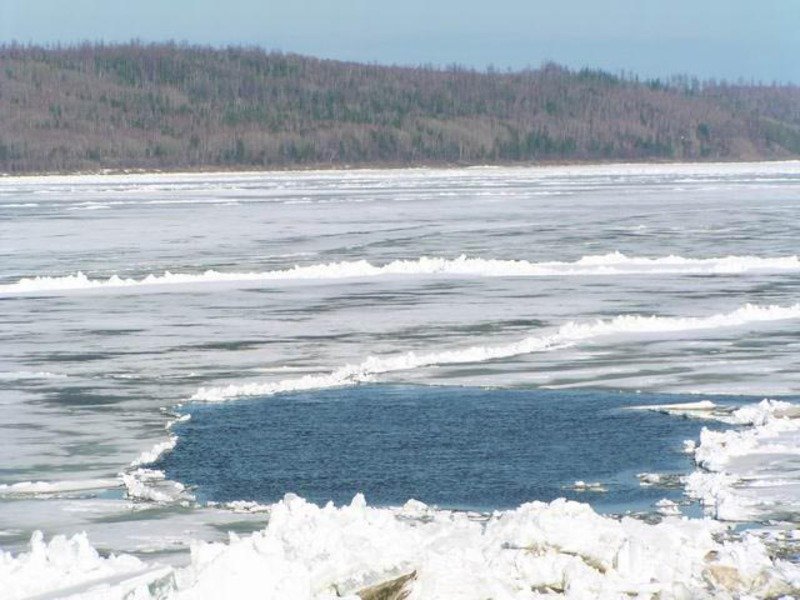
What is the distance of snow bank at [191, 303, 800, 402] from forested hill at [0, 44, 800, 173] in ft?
443

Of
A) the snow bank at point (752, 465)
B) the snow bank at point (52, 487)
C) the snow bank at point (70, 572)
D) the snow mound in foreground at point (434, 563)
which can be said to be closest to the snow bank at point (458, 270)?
the snow bank at point (752, 465)

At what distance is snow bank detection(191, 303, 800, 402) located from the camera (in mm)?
14570

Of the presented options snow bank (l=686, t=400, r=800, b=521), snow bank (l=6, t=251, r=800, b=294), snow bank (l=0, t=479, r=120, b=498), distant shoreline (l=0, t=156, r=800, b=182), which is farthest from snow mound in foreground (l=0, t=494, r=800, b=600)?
distant shoreline (l=0, t=156, r=800, b=182)

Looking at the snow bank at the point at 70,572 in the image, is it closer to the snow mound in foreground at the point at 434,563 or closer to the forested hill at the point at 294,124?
the snow mound in foreground at the point at 434,563

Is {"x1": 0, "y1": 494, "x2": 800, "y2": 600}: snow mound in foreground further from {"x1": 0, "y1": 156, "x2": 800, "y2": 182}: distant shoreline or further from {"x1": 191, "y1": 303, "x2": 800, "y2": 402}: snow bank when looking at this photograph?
{"x1": 0, "y1": 156, "x2": 800, "y2": 182}: distant shoreline

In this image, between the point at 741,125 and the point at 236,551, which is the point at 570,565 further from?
the point at 741,125

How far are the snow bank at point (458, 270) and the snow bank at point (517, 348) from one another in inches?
247

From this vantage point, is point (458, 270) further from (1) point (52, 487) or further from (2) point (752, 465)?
(1) point (52, 487)

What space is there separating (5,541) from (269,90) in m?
188

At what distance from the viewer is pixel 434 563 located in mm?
7367

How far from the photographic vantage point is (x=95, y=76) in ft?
634

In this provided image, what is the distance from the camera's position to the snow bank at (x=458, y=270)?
25516mm

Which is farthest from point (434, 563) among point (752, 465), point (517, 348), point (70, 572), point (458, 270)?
point (458, 270)

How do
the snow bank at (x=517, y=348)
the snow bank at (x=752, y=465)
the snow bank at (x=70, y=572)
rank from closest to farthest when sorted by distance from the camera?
the snow bank at (x=70, y=572) → the snow bank at (x=752, y=465) → the snow bank at (x=517, y=348)
